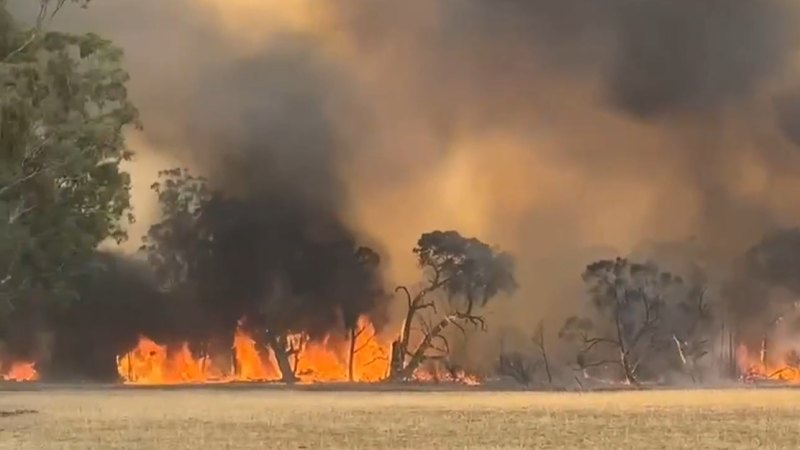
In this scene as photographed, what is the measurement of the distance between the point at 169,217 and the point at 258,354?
5.78 metres

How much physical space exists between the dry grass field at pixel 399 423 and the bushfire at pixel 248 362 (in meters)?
11.4

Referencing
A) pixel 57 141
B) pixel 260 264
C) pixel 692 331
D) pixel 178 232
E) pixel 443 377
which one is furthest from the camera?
pixel 692 331

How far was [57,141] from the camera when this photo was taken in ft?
72.5

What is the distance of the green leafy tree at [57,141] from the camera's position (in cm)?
2148

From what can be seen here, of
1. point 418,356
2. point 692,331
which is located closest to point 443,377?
point 418,356

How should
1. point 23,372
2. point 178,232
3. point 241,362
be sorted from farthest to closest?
point 241,362
point 178,232
point 23,372

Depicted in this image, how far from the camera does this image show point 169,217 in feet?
134

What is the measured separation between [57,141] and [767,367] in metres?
30.6

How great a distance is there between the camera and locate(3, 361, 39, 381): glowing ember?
3969 centimetres

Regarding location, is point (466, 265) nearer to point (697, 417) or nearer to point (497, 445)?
point (697, 417)

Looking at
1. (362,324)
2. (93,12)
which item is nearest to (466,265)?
(362,324)

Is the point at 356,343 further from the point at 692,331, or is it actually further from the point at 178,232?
the point at 692,331

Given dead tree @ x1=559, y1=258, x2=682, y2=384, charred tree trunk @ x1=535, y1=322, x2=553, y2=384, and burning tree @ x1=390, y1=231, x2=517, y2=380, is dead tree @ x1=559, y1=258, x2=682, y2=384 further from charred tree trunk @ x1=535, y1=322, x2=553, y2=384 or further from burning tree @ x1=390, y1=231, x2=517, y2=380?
burning tree @ x1=390, y1=231, x2=517, y2=380

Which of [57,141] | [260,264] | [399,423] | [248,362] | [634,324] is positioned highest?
[57,141]
